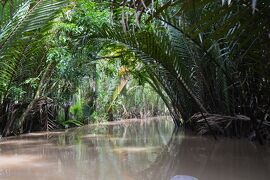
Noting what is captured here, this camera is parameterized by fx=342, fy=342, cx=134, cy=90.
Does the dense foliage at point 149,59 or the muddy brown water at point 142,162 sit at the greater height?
the dense foliage at point 149,59

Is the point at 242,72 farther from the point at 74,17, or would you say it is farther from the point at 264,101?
the point at 74,17

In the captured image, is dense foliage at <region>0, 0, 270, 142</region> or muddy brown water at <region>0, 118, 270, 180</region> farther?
dense foliage at <region>0, 0, 270, 142</region>

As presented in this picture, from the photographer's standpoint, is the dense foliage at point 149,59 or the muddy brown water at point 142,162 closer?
the muddy brown water at point 142,162

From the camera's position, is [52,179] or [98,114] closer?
[52,179]

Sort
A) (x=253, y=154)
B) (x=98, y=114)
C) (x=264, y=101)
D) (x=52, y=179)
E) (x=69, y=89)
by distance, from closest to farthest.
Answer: (x=52, y=179) < (x=253, y=154) < (x=264, y=101) < (x=69, y=89) < (x=98, y=114)

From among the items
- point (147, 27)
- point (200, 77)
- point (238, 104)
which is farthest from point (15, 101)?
point (238, 104)

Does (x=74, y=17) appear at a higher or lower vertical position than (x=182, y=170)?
higher

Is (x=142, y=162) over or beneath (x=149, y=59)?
beneath

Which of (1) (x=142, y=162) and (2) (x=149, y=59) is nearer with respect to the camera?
(1) (x=142, y=162)

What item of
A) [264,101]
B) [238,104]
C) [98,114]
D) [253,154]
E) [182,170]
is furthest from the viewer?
[98,114]

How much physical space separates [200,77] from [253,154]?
2.22 metres

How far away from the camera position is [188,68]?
6.18m

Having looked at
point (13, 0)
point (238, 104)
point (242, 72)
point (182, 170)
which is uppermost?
point (13, 0)

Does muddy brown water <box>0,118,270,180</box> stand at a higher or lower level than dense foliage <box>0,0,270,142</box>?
lower
